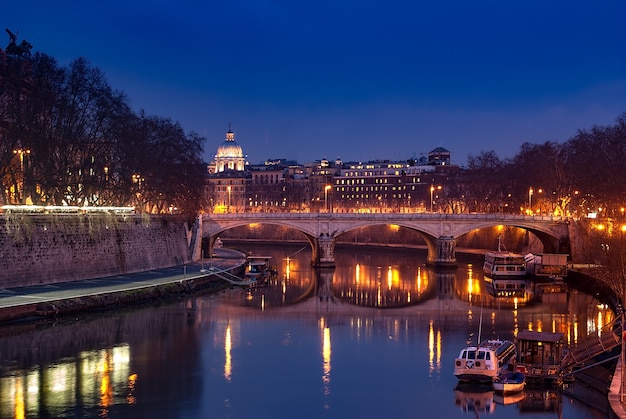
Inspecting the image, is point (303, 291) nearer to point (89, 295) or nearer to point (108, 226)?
point (108, 226)

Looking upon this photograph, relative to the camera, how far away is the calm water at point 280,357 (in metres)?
27.3

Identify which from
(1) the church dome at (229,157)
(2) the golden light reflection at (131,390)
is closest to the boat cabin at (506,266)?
(2) the golden light reflection at (131,390)

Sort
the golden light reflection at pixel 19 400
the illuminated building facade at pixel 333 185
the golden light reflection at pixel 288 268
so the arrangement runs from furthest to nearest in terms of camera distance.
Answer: the illuminated building facade at pixel 333 185
the golden light reflection at pixel 288 268
the golden light reflection at pixel 19 400

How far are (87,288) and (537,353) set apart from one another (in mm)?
24419

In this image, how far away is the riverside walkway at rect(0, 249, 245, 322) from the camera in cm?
3844

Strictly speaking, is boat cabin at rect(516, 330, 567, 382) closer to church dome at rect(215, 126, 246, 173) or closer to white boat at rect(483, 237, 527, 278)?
white boat at rect(483, 237, 527, 278)

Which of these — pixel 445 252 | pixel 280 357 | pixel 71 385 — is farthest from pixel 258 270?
pixel 71 385

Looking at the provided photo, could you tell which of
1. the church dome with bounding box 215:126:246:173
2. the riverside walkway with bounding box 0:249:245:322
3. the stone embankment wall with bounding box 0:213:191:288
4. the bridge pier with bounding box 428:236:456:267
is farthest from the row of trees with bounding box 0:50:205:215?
the church dome with bounding box 215:126:246:173

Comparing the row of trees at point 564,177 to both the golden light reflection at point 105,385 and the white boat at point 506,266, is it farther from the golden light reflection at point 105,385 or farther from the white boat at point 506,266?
the golden light reflection at point 105,385

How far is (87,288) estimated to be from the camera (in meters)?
45.6

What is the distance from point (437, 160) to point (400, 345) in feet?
420

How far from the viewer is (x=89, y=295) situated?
42.1m

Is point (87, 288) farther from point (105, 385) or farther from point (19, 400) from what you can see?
point (19, 400)

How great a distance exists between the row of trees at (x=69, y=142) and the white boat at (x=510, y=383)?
95.7ft
